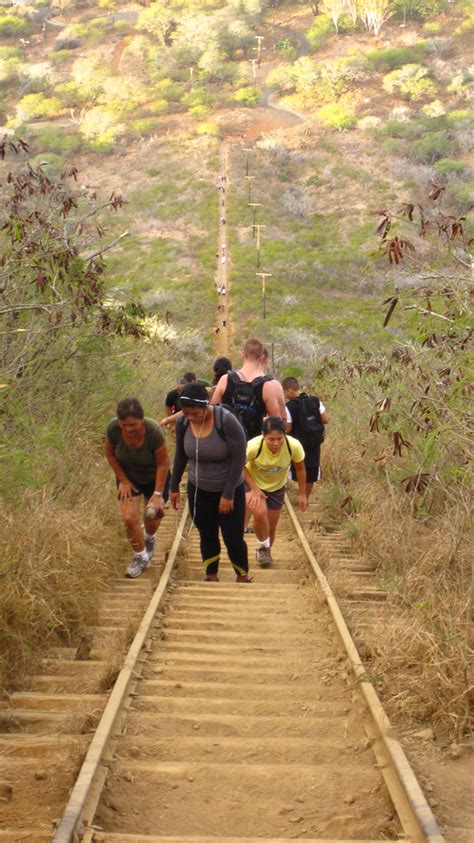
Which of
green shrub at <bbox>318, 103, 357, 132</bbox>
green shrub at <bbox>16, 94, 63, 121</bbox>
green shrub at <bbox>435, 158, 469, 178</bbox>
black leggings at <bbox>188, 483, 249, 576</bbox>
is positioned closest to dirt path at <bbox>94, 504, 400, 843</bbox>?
black leggings at <bbox>188, 483, 249, 576</bbox>

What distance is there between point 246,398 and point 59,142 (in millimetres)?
66656

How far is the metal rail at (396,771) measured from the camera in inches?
117

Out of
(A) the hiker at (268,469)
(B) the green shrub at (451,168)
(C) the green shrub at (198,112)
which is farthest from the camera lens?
(C) the green shrub at (198,112)

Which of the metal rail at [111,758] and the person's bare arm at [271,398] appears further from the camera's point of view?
the person's bare arm at [271,398]

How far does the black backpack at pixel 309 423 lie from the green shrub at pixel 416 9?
101 m

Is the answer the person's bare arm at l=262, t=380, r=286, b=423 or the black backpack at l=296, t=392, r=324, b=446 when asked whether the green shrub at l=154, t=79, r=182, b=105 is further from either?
the person's bare arm at l=262, t=380, r=286, b=423

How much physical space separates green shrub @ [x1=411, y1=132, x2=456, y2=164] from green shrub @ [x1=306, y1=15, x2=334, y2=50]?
130ft

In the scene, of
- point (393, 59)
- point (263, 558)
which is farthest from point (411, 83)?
point (263, 558)

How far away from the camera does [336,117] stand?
71500mm

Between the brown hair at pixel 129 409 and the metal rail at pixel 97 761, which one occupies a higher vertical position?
the metal rail at pixel 97 761

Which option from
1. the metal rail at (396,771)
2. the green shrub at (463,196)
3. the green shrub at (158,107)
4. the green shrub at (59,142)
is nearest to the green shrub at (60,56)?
the green shrub at (158,107)

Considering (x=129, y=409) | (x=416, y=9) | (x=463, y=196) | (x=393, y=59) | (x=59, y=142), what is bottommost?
(x=59, y=142)

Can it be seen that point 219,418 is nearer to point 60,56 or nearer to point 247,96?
point 247,96

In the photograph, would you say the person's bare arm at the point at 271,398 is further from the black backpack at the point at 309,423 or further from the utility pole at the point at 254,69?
the utility pole at the point at 254,69
